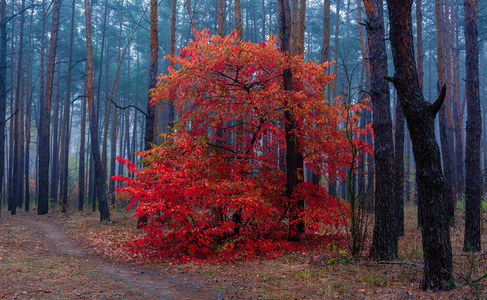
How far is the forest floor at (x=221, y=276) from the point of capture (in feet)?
16.3

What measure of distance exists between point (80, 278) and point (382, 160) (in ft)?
19.6

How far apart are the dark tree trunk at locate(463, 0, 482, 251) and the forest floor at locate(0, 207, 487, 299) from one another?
64 centimetres

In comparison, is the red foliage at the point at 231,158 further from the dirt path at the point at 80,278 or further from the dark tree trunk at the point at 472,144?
the dark tree trunk at the point at 472,144

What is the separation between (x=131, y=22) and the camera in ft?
101

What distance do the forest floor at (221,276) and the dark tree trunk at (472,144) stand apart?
64cm

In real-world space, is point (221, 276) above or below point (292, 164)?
below

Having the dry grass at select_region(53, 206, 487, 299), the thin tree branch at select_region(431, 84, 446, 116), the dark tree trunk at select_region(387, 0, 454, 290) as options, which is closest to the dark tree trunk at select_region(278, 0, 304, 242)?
the dry grass at select_region(53, 206, 487, 299)

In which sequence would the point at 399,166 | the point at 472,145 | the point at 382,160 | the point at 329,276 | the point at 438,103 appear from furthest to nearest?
the point at 399,166
the point at 472,145
the point at 382,160
the point at 329,276
the point at 438,103

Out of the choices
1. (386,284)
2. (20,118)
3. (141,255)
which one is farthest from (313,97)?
(20,118)

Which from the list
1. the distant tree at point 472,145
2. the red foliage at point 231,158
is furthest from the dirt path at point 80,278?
the distant tree at point 472,145

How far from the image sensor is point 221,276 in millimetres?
6363

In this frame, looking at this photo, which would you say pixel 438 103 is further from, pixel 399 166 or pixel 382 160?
pixel 399 166

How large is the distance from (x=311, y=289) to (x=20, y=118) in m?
21.9

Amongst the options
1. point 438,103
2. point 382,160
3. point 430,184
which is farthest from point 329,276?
point 438,103
